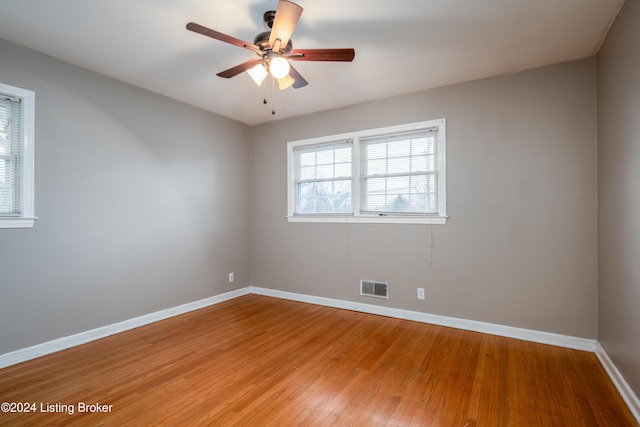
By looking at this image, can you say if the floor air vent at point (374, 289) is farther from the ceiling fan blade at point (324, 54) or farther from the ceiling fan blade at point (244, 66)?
the ceiling fan blade at point (244, 66)

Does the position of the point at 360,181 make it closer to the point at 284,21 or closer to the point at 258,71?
the point at 258,71

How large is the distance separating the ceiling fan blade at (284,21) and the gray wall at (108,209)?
2220mm

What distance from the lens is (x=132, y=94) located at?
3354 mm

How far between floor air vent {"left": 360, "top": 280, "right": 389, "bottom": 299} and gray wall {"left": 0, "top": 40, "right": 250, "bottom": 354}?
203 cm

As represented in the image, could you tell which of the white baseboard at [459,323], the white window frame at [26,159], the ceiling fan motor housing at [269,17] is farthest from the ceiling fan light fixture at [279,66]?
the white baseboard at [459,323]

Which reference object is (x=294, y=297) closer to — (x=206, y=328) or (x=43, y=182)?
(x=206, y=328)

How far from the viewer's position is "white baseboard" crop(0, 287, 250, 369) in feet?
8.26

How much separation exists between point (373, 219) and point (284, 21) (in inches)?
98.9

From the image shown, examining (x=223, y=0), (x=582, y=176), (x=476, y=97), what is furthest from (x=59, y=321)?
(x=582, y=176)

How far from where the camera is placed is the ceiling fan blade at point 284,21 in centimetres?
171

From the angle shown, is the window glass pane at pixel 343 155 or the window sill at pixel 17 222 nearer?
the window sill at pixel 17 222

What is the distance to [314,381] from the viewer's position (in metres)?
2.26

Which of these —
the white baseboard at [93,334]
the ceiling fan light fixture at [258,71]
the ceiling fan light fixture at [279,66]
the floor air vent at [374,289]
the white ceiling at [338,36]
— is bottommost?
the white baseboard at [93,334]

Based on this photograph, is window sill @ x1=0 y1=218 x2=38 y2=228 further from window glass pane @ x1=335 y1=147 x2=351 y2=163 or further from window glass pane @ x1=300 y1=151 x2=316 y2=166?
window glass pane @ x1=335 y1=147 x2=351 y2=163
